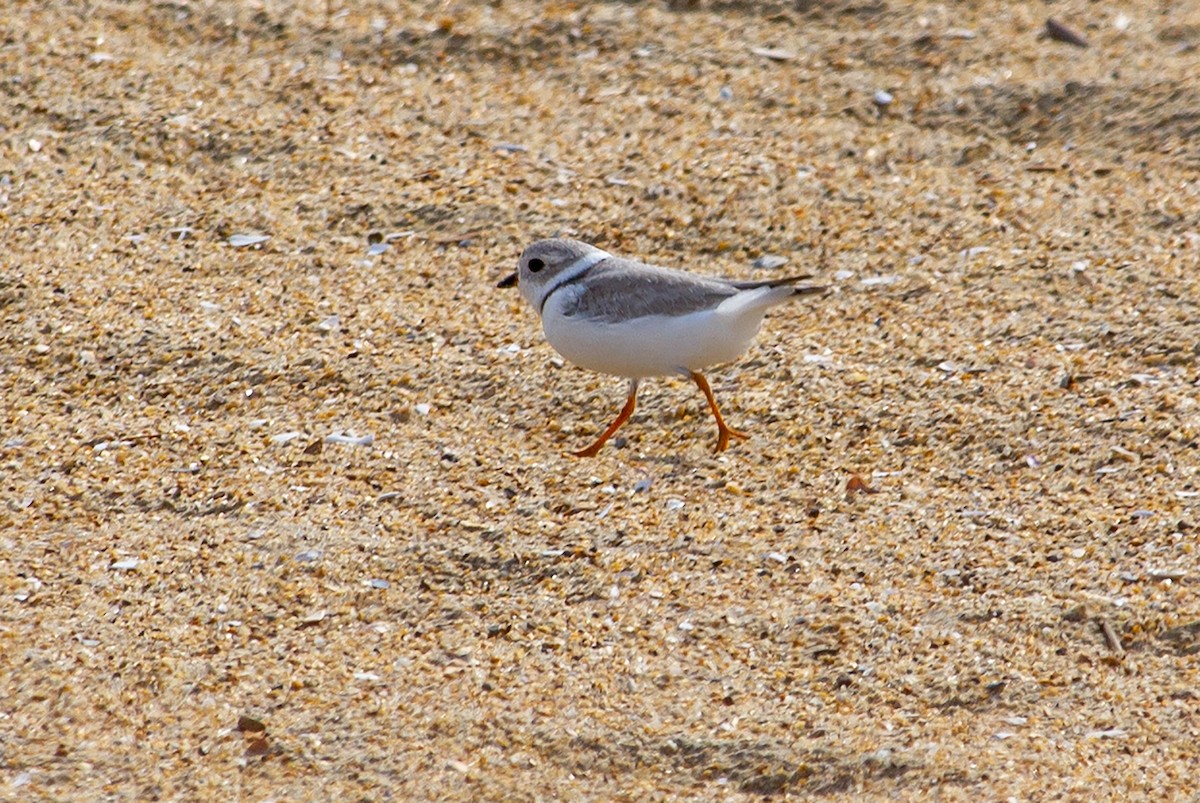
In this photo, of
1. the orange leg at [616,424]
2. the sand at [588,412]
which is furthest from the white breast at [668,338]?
the sand at [588,412]

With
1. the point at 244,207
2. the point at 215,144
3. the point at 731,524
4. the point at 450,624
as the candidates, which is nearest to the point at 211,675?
the point at 450,624

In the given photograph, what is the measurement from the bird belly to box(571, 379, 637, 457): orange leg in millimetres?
188

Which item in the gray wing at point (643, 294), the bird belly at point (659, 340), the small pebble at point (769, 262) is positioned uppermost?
the gray wing at point (643, 294)

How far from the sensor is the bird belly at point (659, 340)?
16.8 ft

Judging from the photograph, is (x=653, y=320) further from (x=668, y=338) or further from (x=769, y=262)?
(x=769, y=262)

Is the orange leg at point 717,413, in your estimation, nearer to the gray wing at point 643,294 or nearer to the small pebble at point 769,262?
the gray wing at point 643,294

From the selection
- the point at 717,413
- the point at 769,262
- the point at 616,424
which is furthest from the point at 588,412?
the point at 769,262

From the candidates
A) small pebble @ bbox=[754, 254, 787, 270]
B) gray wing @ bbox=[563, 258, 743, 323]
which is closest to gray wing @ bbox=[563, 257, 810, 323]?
gray wing @ bbox=[563, 258, 743, 323]

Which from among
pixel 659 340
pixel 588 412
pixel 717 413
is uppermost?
pixel 659 340

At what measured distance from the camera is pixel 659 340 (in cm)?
514

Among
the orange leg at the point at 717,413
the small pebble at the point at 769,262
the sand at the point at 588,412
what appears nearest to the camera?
the sand at the point at 588,412

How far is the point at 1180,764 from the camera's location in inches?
152

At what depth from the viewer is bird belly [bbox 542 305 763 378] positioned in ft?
16.8

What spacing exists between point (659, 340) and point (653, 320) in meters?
0.08
